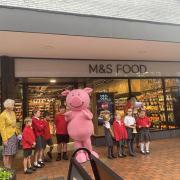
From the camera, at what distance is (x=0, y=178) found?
3.62m

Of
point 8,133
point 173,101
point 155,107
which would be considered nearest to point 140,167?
point 8,133

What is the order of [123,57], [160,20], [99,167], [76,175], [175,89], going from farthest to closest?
[175,89]
[123,57]
[160,20]
[76,175]
[99,167]

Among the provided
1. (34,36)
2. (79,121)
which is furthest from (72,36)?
(79,121)

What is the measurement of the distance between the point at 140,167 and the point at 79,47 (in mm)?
3810

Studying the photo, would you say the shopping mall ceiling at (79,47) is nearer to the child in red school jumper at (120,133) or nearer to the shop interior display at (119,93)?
the shop interior display at (119,93)

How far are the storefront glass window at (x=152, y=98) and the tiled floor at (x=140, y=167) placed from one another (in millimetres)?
2675

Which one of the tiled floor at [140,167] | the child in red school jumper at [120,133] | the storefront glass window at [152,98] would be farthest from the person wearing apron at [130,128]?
the storefront glass window at [152,98]

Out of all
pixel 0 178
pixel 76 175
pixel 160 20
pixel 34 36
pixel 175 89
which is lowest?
pixel 0 178

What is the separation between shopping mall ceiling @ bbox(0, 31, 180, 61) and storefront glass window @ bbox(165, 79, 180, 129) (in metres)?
1.77

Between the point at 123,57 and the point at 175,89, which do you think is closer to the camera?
the point at 123,57

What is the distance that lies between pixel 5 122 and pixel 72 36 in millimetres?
2648

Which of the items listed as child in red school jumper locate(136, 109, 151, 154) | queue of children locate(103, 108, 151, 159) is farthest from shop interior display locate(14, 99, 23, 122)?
child in red school jumper locate(136, 109, 151, 154)

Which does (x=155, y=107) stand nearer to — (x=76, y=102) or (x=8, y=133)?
(x=76, y=102)

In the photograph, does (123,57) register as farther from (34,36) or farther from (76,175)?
(76,175)
